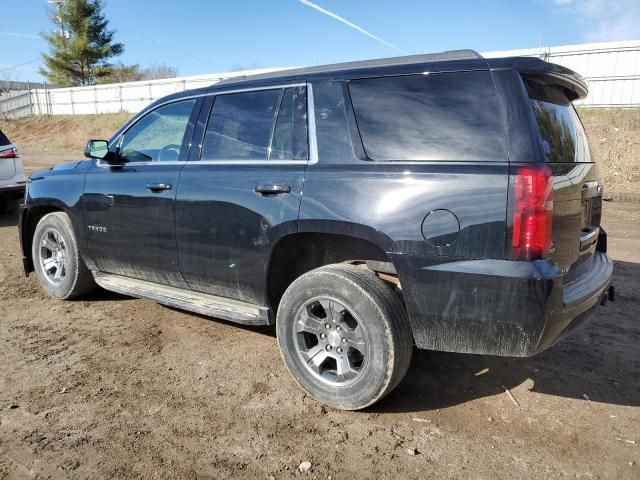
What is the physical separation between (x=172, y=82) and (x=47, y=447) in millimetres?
29051

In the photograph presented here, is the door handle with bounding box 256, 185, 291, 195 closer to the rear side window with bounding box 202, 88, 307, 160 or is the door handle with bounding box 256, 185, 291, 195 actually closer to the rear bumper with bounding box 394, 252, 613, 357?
the rear side window with bounding box 202, 88, 307, 160

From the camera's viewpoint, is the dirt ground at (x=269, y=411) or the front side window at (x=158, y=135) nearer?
the dirt ground at (x=269, y=411)

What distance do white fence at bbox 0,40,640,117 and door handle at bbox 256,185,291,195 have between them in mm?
11355

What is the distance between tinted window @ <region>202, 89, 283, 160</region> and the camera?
3.38m

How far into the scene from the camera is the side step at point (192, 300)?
3.39m

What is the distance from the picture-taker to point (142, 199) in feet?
12.8

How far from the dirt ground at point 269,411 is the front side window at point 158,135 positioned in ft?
4.64

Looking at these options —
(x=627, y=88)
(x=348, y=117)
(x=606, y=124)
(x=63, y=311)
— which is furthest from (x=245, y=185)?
(x=627, y=88)

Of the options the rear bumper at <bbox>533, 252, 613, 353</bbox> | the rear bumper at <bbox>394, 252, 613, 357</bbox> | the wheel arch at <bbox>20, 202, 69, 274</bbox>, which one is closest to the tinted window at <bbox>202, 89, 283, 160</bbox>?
the rear bumper at <bbox>394, 252, 613, 357</bbox>

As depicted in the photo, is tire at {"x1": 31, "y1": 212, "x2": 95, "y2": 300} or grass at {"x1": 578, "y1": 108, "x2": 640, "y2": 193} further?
grass at {"x1": 578, "y1": 108, "x2": 640, "y2": 193}

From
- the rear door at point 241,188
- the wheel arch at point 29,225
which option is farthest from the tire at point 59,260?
the rear door at point 241,188

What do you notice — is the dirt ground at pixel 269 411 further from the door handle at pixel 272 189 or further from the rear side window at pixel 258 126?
the rear side window at pixel 258 126

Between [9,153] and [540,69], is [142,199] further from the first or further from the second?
[9,153]

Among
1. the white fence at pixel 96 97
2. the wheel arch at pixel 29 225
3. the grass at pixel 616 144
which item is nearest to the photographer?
the wheel arch at pixel 29 225
